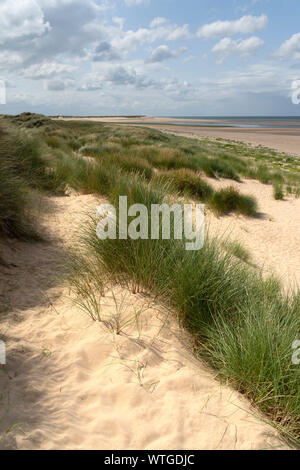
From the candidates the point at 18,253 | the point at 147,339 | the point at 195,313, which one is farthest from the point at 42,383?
the point at 18,253

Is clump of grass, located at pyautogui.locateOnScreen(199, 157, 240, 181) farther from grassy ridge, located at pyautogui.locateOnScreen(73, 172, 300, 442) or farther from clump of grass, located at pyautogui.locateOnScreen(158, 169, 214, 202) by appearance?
grassy ridge, located at pyautogui.locateOnScreen(73, 172, 300, 442)

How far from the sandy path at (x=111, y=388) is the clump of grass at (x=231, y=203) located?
572 cm

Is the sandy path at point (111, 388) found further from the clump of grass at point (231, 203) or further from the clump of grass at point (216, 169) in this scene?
the clump of grass at point (216, 169)

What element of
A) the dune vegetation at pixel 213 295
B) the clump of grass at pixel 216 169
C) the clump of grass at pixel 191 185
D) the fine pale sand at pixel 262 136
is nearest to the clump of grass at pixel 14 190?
the dune vegetation at pixel 213 295

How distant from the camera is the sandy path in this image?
1.77 metres

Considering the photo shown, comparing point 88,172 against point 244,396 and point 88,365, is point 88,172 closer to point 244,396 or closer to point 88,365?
point 88,365

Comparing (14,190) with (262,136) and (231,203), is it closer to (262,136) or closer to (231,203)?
(231,203)

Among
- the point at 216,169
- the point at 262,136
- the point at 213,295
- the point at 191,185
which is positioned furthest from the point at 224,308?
the point at 262,136

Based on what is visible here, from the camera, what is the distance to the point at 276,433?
1.88m

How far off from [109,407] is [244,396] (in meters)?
0.86

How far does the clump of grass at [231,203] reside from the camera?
822 centimetres

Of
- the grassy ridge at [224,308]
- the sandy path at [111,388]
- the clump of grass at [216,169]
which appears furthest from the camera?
the clump of grass at [216,169]

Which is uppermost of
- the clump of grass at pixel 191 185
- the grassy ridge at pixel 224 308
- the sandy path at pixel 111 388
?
the clump of grass at pixel 191 185

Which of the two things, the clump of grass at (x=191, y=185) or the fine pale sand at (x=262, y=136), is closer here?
the clump of grass at (x=191, y=185)
